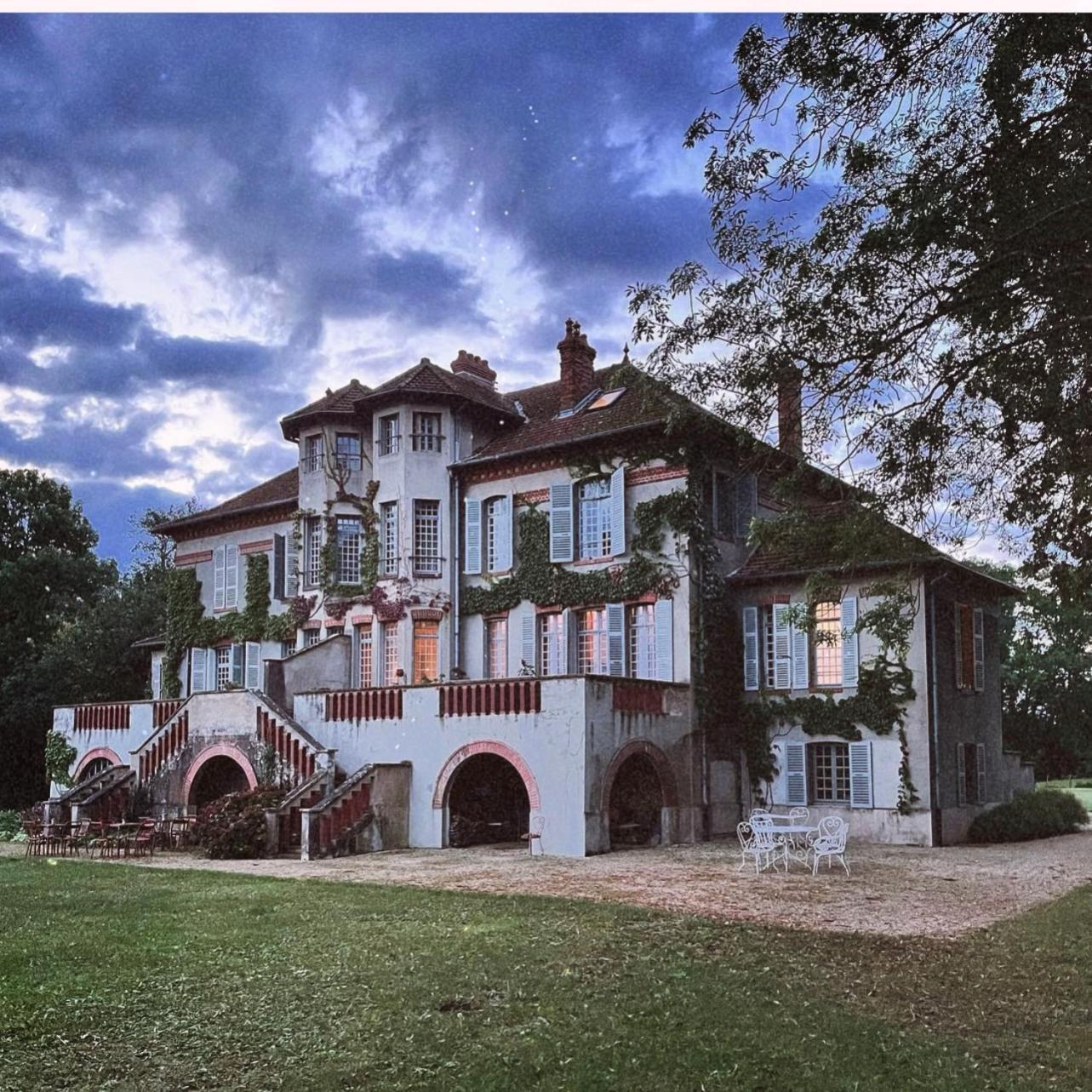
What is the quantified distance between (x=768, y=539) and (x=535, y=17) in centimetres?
791

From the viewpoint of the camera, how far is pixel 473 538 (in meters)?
27.4

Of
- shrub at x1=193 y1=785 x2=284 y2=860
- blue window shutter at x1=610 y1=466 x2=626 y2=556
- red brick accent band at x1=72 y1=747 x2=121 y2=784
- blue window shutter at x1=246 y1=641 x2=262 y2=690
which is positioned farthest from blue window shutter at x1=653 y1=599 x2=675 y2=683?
red brick accent band at x1=72 y1=747 x2=121 y2=784

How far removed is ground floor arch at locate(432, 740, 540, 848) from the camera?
69.7 feet

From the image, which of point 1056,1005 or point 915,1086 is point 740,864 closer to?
point 1056,1005

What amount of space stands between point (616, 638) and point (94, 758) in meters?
13.7

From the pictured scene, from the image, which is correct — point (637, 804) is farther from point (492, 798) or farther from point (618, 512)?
point (618, 512)

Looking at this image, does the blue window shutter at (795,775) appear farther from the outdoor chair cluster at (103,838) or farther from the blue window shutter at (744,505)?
the outdoor chair cluster at (103,838)

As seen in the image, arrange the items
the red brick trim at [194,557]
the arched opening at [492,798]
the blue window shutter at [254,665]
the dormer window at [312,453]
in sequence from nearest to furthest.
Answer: the arched opening at [492,798] < the dormer window at [312,453] < the blue window shutter at [254,665] < the red brick trim at [194,557]

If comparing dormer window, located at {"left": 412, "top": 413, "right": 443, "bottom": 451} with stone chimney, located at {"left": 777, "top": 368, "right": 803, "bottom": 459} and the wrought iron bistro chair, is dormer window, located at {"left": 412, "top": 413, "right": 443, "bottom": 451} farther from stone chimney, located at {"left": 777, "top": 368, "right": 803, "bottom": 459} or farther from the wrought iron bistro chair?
stone chimney, located at {"left": 777, "top": 368, "right": 803, "bottom": 459}

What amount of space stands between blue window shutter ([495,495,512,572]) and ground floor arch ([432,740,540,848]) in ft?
16.2

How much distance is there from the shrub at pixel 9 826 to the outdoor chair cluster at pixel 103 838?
361 centimetres

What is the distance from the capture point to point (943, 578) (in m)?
24.0

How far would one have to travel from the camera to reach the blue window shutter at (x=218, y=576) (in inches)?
1251

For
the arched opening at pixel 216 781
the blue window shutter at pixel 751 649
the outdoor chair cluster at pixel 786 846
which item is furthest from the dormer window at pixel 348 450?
the outdoor chair cluster at pixel 786 846
